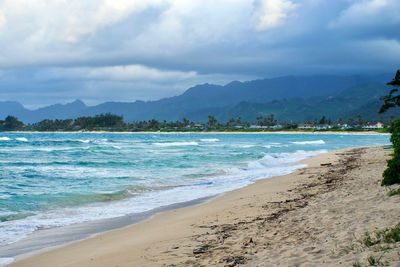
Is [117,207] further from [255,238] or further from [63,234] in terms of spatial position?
[255,238]

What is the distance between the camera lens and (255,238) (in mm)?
6859

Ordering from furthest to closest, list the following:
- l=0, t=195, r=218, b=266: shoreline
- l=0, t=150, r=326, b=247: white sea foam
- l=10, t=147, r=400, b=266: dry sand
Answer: l=0, t=150, r=326, b=247: white sea foam, l=0, t=195, r=218, b=266: shoreline, l=10, t=147, r=400, b=266: dry sand

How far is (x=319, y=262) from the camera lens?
16.4 ft

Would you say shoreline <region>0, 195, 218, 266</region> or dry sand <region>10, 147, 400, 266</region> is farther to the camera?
shoreline <region>0, 195, 218, 266</region>

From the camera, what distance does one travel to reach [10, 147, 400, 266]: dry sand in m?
5.52

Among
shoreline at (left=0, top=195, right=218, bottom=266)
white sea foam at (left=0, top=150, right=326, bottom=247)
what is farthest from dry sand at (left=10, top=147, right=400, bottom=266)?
white sea foam at (left=0, top=150, right=326, bottom=247)

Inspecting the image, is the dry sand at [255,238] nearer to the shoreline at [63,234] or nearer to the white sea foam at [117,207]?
the shoreline at [63,234]

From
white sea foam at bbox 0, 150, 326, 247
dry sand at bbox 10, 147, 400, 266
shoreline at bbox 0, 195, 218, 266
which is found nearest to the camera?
dry sand at bbox 10, 147, 400, 266

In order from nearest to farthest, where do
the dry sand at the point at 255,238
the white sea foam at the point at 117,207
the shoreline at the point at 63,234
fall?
1. the dry sand at the point at 255,238
2. the shoreline at the point at 63,234
3. the white sea foam at the point at 117,207

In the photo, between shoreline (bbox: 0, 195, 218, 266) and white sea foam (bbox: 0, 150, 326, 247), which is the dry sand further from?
white sea foam (bbox: 0, 150, 326, 247)

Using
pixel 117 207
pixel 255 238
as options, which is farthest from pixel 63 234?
pixel 255 238

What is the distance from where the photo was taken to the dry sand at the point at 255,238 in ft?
18.1

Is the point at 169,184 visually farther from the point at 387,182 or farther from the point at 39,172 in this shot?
the point at 387,182

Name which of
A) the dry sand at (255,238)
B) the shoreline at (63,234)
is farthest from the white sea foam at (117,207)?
the dry sand at (255,238)
